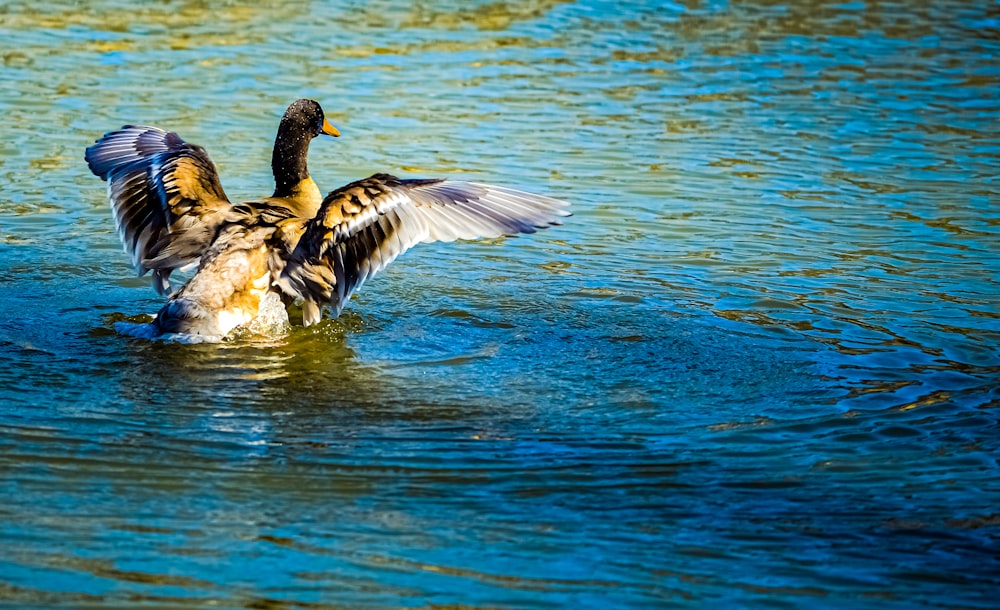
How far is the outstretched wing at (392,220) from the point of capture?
23.6 ft

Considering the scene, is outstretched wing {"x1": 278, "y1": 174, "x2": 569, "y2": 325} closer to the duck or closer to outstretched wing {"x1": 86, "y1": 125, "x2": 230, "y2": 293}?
the duck

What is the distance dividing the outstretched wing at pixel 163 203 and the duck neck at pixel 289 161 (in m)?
0.54

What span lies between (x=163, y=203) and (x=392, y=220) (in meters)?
1.61

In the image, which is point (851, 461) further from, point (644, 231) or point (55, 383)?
point (644, 231)

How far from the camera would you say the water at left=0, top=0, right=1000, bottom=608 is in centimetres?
479

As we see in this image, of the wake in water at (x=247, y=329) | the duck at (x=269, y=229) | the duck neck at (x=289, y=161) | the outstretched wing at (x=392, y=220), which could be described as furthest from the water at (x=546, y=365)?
the duck neck at (x=289, y=161)

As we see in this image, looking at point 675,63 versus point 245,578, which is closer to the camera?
point 245,578

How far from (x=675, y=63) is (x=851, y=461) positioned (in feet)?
37.3

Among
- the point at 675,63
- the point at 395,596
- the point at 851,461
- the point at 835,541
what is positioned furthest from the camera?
the point at 675,63

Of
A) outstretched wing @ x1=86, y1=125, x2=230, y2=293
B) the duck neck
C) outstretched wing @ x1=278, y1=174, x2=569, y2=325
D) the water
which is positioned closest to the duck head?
the duck neck

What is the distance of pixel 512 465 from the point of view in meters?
5.70

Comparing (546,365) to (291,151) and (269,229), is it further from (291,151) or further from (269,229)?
(291,151)

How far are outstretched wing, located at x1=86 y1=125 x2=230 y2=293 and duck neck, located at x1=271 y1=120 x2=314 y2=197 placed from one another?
544mm

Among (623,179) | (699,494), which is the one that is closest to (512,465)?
(699,494)
